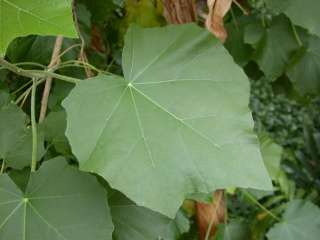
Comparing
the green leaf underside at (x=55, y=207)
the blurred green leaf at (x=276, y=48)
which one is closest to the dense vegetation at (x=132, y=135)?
the green leaf underside at (x=55, y=207)

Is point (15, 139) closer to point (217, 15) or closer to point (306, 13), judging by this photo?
point (217, 15)

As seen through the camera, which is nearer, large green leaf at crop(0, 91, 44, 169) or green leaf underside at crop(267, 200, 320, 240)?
large green leaf at crop(0, 91, 44, 169)

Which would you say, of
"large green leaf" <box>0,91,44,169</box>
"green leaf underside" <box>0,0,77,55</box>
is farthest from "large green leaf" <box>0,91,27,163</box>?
"green leaf underside" <box>0,0,77,55</box>

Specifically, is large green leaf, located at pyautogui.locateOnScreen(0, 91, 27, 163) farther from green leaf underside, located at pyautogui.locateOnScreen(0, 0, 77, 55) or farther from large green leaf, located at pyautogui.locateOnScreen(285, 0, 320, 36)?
large green leaf, located at pyautogui.locateOnScreen(285, 0, 320, 36)

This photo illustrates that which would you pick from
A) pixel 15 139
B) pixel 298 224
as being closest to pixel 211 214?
pixel 298 224

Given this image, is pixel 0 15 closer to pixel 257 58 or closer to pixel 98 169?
pixel 98 169

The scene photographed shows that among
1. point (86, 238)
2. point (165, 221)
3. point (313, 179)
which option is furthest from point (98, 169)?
point (313, 179)
